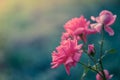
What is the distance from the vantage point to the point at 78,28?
40.5 inches

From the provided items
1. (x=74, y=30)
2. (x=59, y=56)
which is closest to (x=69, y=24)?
(x=74, y=30)

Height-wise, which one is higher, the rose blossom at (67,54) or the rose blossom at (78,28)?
the rose blossom at (78,28)

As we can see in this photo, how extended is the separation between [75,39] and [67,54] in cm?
6

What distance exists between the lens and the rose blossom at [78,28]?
3.36ft

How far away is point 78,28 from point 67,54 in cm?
10

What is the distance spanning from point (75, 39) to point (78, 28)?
0.14ft

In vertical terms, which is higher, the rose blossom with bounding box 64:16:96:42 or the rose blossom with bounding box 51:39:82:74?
the rose blossom with bounding box 64:16:96:42

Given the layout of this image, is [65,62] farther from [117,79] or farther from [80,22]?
[117,79]

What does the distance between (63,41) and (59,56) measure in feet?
0.18

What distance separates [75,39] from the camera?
3.33 ft

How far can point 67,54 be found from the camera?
99cm

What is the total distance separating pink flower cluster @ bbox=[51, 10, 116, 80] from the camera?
3.21 ft

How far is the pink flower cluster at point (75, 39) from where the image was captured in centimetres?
98

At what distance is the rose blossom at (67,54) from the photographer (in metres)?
0.97
